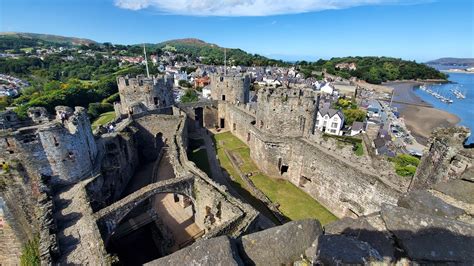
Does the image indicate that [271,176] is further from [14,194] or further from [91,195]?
[14,194]

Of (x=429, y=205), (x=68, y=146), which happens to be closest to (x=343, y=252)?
(x=429, y=205)

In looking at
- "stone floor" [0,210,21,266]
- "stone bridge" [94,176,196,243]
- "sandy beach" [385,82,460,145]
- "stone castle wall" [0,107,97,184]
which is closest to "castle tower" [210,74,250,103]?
"stone bridge" [94,176,196,243]

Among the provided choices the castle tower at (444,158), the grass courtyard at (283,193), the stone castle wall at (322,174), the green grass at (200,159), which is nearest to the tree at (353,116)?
the grass courtyard at (283,193)

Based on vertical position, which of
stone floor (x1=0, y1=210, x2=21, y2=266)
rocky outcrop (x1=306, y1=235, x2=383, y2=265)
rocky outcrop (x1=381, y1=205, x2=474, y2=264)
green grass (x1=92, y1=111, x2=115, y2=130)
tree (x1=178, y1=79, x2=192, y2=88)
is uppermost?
rocky outcrop (x1=306, y1=235, x2=383, y2=265)

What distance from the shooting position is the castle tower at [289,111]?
62.6 ft

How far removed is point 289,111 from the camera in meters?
19.6

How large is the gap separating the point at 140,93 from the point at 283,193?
63.5 feet

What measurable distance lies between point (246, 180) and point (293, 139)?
566cm

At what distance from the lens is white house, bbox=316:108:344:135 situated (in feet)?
145

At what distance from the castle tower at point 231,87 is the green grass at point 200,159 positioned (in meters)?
10.3

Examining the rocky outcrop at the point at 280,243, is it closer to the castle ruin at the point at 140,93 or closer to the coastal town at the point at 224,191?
the coastal town at the point at 224,191

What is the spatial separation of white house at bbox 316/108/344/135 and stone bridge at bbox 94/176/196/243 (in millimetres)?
36909

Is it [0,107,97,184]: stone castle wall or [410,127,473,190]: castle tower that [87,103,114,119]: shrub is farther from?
[410,127,473,190]: castle tower

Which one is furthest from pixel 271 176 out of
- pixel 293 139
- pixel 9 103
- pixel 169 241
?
pixel 9 103
